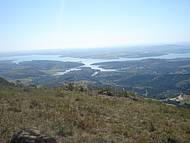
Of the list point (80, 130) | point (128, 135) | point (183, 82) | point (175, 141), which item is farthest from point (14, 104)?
point (183, 82)

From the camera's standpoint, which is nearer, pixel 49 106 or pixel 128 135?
pixel 128 135

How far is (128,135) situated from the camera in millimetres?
12516

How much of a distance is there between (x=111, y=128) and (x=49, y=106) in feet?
Result: 16.9

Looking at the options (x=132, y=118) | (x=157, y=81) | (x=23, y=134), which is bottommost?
(x=157, y=81)

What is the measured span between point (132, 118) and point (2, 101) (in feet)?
23.0

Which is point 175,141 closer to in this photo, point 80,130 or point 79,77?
point 80,130

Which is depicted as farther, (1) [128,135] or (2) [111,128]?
(2) [111,128]

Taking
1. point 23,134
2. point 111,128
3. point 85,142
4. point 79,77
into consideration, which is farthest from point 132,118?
point 79,77

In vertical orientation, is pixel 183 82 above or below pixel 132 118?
below

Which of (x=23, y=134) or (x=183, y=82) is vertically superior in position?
(x=23, y=134)

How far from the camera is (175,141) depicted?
1258 cm

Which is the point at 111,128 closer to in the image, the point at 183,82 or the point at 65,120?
the point at 65,120

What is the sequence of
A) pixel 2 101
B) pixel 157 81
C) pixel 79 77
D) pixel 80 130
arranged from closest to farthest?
pixel 80 130 < pixel 2 101 < pixel 157 81 < pixel 79 77

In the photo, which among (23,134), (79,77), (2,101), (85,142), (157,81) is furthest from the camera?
Answer: (79,77)
